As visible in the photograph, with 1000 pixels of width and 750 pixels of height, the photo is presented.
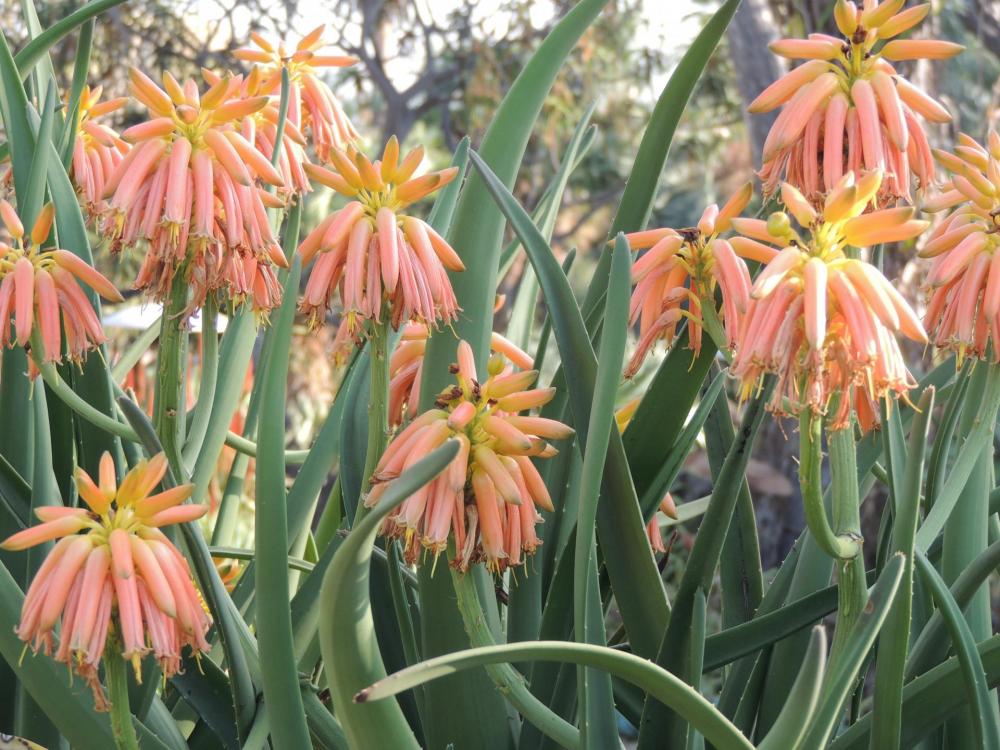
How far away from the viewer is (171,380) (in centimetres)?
85

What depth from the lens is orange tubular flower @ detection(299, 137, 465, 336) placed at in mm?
771

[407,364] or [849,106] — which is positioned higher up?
[849,106]

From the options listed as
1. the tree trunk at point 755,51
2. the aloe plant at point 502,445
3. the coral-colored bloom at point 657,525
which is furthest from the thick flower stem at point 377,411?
the tree trunk at point 755,51

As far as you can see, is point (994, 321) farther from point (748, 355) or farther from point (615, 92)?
point (615, 92)

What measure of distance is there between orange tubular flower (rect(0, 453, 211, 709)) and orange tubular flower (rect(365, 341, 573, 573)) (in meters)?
0.13

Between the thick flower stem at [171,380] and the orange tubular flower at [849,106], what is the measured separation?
0.45m

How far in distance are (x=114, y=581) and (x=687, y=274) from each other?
0.43 m

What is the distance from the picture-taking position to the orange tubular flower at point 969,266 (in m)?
0.77

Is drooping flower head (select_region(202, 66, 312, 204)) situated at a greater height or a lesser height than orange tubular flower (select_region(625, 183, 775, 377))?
greater

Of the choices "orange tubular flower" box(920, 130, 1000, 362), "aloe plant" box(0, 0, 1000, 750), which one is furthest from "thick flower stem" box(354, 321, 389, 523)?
"orange tubular flower" box(920, 130, 1000, 362)

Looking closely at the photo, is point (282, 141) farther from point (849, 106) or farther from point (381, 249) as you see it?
point (849, 106)

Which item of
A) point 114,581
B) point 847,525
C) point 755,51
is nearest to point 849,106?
point 847,525

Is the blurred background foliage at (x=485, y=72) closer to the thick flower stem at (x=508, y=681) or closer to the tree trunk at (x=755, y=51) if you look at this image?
the tree trunk at (x=755, y=51)

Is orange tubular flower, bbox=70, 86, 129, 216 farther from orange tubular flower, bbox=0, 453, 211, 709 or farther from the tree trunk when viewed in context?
the tree trunk
